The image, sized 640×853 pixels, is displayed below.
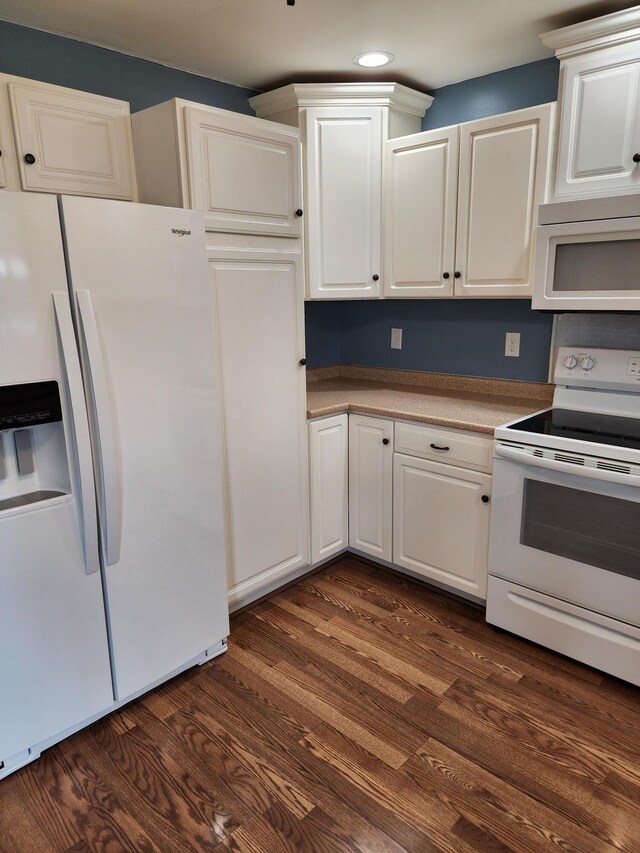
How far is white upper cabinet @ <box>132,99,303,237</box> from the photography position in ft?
6.63

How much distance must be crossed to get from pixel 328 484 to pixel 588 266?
1486mm

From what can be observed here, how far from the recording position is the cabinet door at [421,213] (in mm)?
2592

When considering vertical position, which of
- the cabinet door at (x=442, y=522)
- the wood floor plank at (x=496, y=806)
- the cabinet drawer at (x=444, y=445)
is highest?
the cabinet drawer at (x=444, y=445)

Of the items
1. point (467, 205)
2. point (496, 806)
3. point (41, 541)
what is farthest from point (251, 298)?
point (496, 806)

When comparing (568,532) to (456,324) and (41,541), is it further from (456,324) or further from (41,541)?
(41,541)

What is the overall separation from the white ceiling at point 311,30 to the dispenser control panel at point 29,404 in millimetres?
1379

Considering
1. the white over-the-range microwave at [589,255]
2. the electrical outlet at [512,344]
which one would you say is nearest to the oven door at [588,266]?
the white over-the-range microwave at [589,255]

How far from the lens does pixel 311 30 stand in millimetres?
2178

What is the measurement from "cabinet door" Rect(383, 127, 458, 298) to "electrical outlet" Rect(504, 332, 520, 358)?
0.40 meters

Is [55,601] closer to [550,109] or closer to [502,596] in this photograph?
[502,596]

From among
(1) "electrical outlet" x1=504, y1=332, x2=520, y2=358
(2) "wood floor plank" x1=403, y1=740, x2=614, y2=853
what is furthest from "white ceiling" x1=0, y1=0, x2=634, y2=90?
(2) "wood floor plank" x1=403, y1=740, x2=614, y2=853

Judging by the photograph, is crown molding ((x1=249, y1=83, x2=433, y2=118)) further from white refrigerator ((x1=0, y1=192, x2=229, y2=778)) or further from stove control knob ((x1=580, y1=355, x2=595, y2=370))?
stove control knob ((x1=580, y1=355, x2=595, y2=370))

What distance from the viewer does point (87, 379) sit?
1.70m

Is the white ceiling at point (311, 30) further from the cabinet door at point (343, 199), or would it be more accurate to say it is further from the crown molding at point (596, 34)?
the cabinet door at point (343, 199)
